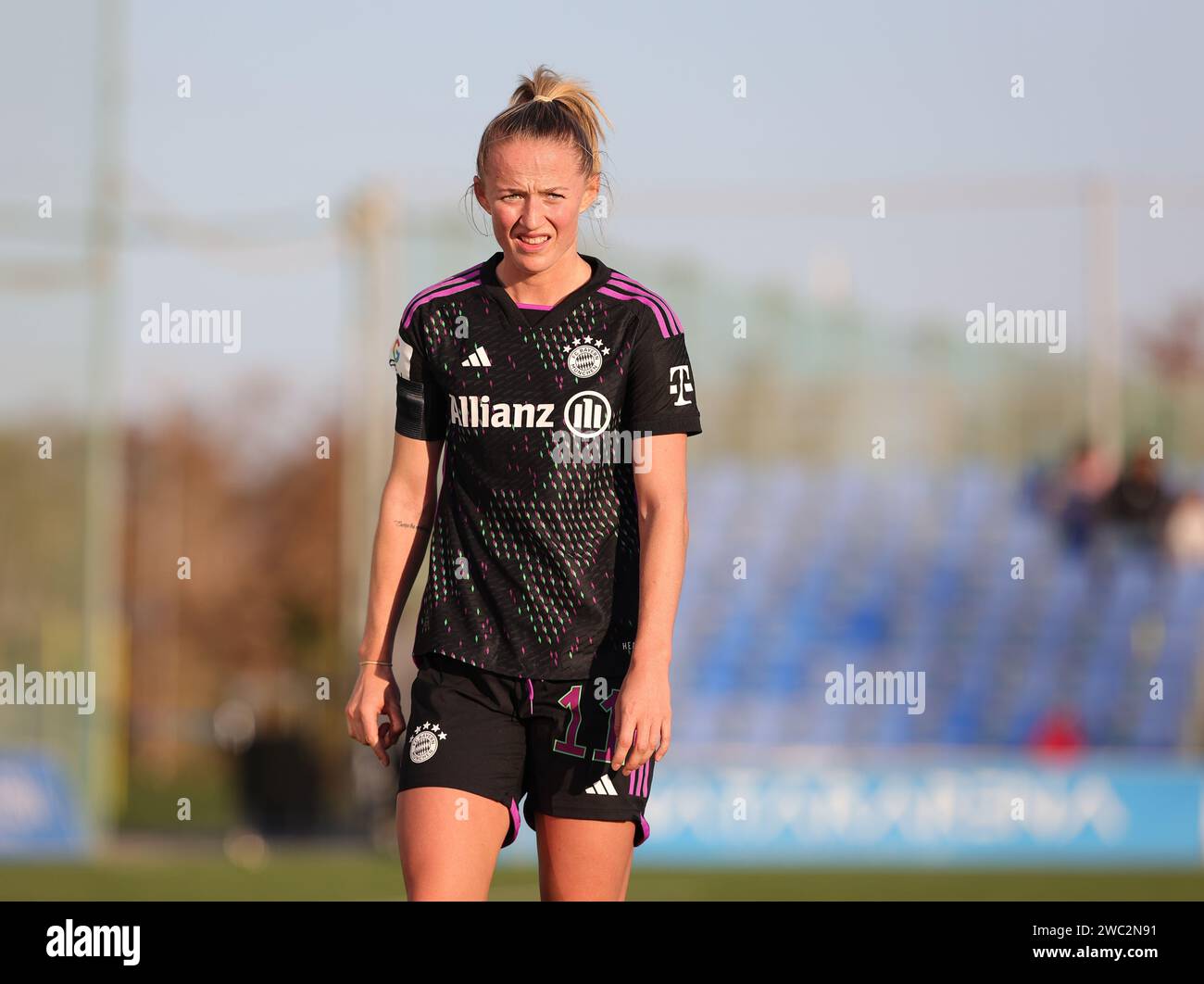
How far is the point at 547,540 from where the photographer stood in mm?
3746

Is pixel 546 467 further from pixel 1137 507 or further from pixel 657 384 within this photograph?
pixel 1137 507

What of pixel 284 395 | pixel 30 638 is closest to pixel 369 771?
pixel 30 638

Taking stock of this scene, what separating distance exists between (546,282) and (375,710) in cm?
99

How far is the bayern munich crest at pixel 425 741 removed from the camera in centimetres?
373

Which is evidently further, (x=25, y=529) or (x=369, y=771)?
(x=369, y=771)

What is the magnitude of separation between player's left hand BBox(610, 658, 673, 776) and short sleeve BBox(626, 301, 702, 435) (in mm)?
510

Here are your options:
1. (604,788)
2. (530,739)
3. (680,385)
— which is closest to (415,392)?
(680,385)

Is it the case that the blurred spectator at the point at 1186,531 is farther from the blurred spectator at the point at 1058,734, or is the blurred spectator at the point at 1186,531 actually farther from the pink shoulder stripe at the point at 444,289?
the pink shoulder stripe at the point at 444,289

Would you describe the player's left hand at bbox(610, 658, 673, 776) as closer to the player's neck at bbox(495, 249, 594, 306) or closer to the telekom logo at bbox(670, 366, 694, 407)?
the telekom logo at bbox(670, 366, 694, 407)

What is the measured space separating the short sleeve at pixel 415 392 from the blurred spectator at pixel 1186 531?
45.6ft

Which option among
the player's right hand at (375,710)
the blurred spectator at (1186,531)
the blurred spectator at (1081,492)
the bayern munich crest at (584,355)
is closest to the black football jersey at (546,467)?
the bayern munich crest at (584,355)
